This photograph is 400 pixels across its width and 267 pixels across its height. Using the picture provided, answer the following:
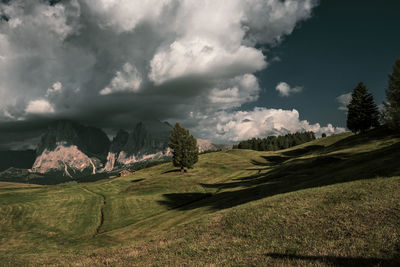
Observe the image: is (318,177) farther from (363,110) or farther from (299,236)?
(363,110)

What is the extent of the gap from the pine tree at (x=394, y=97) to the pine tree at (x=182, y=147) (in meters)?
64.2

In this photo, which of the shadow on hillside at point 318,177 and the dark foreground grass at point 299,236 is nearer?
the dark foreground grass at point 299,236

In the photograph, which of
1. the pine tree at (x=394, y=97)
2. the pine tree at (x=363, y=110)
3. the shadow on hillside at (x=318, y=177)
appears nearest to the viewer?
the shadow on hillside at (x=318, y=177)

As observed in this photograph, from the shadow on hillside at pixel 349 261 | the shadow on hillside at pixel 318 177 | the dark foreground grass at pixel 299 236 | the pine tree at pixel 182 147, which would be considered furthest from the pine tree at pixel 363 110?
the shadow on hillside at pixel 349 261

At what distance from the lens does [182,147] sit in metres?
91.2

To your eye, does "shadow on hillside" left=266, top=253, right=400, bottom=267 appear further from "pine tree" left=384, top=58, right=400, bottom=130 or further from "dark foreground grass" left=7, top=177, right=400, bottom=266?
"pine tree" left=384, top=58, right=400, bottom=130

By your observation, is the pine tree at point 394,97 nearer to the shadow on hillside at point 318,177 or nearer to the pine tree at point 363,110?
the shadow on hillside at point 318,177

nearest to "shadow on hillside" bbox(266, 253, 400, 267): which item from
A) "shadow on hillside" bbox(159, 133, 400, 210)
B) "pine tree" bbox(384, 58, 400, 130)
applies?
"shadow on hillside" bbox(159, 133, 400, 210)

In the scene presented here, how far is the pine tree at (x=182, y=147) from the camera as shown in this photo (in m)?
90.5

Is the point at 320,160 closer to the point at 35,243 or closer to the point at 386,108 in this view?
the point at 386,108

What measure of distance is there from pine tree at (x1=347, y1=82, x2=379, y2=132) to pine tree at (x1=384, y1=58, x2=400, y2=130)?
1460 inches

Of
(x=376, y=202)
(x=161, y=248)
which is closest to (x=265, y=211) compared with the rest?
(x=376, y=202)

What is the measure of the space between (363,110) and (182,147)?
6884cm

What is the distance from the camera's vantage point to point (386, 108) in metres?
45.6
